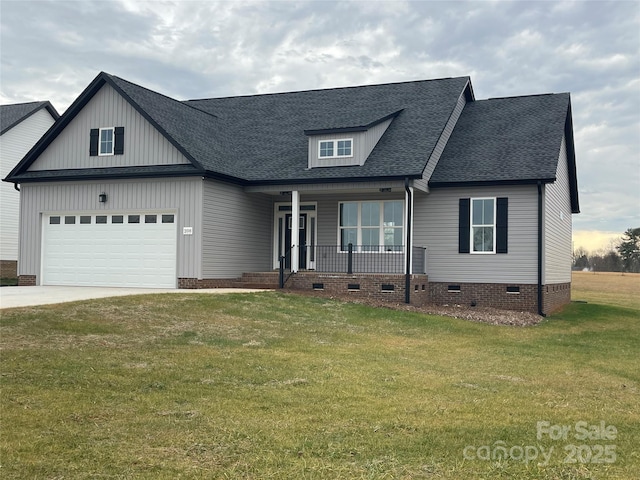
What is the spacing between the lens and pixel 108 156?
71.4ft

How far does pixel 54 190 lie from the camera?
72.8ft

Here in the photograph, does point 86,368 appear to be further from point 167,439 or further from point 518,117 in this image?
point 518,117

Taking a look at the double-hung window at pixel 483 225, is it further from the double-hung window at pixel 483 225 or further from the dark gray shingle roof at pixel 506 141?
the dark gray shingle roof at pixel 506 141

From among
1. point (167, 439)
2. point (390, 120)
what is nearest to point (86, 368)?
point (167, 439)

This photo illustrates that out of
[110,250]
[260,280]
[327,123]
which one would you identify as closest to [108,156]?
[110,250]

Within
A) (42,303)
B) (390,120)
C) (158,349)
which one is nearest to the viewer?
(158,349)

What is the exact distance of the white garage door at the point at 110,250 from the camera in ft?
67.8

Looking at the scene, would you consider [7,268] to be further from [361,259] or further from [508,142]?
[508,142]

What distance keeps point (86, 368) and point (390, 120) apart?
16.5 m

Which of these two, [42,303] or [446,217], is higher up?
[446,217]

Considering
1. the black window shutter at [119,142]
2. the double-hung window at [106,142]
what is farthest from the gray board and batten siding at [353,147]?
the double-hung window at [106,142]

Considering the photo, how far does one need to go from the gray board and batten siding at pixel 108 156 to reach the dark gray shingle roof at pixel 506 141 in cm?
859

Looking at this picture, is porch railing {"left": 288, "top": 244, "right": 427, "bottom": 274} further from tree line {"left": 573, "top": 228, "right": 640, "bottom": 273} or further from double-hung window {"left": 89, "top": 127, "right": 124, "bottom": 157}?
tree line {"left": 573, "top": 228, "right": 640, "bottom": 273}

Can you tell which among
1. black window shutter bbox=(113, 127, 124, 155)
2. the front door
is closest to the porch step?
the front door
